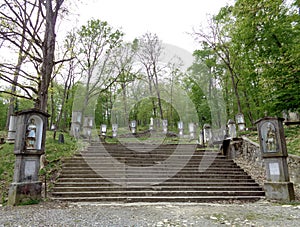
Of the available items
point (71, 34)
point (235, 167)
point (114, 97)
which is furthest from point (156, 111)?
point (235, 167)

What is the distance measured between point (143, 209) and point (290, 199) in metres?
3.78

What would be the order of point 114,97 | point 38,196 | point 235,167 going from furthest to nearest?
point 114,97, point 235,167, point 38,196

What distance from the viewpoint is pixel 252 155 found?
844 centimetres

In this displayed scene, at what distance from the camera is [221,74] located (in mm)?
19734

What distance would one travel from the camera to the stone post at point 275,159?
542 centimetres

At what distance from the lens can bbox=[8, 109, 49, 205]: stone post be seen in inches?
192

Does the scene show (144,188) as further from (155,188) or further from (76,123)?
(76,123)

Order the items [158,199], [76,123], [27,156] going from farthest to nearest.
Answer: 1. [76,123]
2. [158,199]
3. [27,156]

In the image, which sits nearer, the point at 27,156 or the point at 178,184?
the point at 27,156

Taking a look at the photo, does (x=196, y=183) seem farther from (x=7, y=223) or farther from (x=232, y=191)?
(x=7, y=223)

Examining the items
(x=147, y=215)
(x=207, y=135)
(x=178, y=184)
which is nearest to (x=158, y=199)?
(x=178, y=184)

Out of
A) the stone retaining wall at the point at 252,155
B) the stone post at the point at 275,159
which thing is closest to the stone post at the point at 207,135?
the stone retaining wall at the point at 252,155

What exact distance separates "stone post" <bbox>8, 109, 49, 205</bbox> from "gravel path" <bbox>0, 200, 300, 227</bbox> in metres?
0.40

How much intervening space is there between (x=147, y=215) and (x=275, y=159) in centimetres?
395
